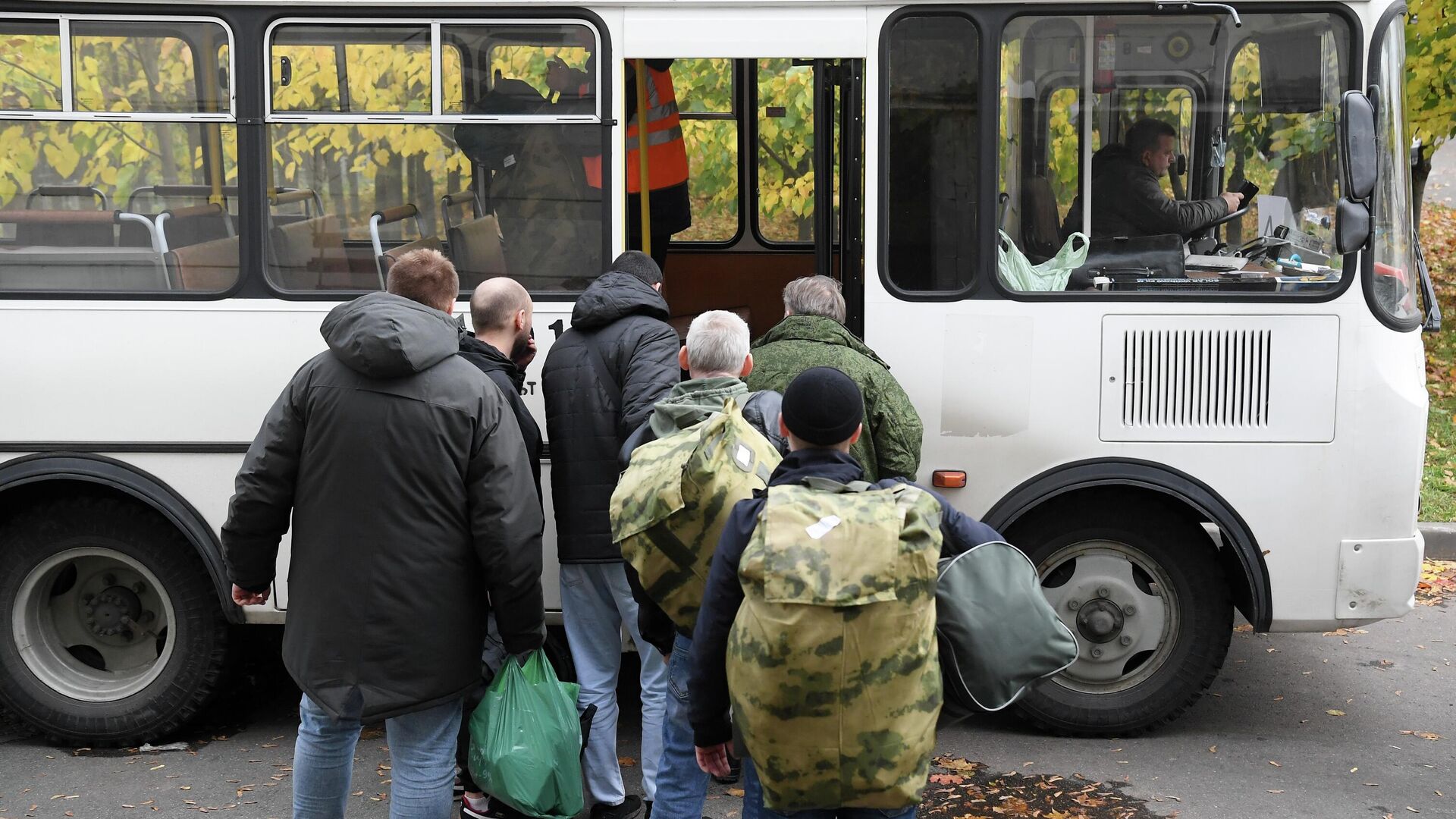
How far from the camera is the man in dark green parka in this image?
4.40m

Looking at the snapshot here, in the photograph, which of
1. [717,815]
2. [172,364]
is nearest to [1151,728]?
[717,815]

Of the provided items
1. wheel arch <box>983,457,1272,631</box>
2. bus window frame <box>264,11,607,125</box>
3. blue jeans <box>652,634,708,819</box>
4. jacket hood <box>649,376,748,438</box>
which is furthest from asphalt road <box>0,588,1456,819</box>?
bus window frame <box>264,11,607,125</box>

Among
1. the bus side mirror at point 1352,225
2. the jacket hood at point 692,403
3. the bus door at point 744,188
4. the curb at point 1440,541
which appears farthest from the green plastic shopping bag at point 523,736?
the curb at point 1440,541

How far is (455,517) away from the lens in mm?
3551

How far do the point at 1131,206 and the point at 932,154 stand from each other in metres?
0.72

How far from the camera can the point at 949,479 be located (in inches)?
199

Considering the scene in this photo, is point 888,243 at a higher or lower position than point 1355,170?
lower

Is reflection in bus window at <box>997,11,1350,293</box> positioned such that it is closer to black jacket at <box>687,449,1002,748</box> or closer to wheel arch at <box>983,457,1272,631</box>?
wheel arch at <box>983,457,1272,631</box>

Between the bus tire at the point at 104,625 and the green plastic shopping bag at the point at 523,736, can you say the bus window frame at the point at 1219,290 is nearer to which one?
the green plastic shopping bag at the point at 523,736

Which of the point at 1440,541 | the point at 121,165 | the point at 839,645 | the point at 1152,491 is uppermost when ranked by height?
the point at 121,165

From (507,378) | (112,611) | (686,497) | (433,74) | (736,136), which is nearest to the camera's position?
(686,497)

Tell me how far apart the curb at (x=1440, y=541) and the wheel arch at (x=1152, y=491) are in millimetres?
3588

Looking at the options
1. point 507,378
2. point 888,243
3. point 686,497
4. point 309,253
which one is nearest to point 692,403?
point 686,497

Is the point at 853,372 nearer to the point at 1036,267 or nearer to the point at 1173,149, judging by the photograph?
the point at 1036,267
